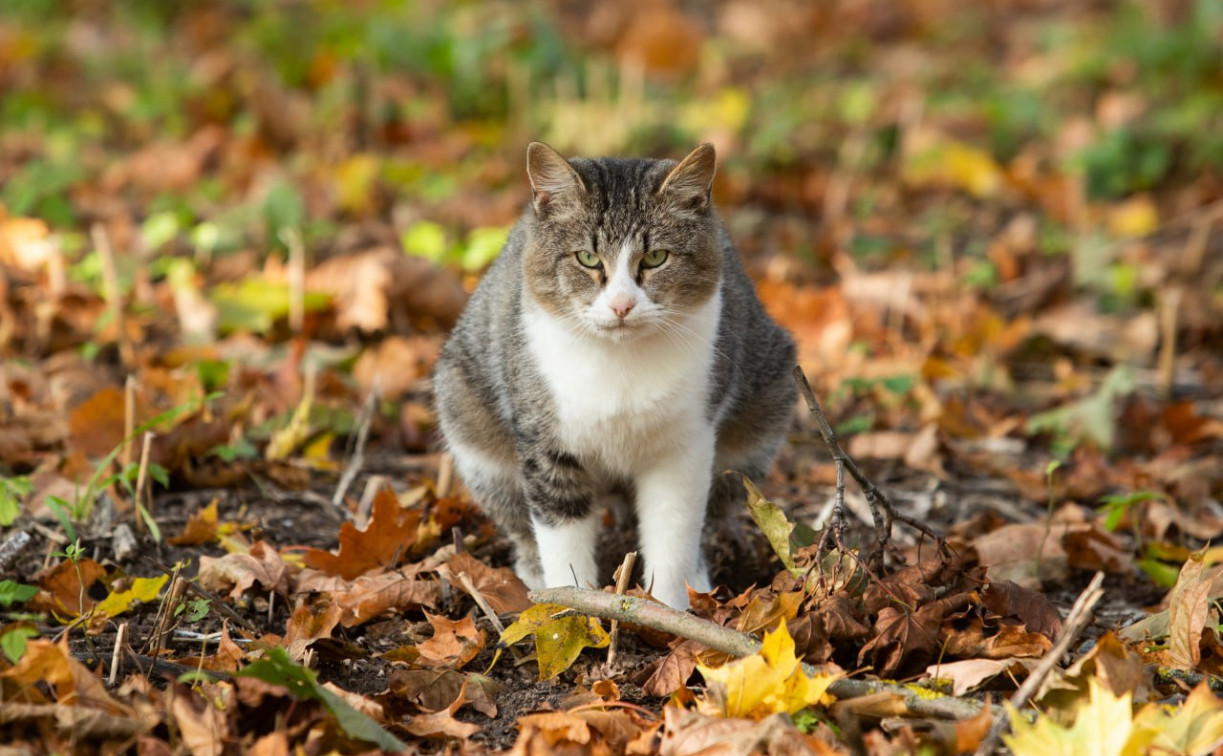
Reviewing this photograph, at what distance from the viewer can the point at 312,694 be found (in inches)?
93.4

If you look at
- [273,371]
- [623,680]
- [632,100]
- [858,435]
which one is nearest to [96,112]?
[632,100]

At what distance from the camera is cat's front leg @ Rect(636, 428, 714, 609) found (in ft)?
10.8

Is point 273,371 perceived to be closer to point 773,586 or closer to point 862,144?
point 773,586

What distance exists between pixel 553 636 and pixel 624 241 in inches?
40.6

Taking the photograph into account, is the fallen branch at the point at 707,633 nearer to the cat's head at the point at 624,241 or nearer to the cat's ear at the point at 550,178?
the cat's head at the point at 624,241

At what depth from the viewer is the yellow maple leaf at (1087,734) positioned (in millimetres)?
2154

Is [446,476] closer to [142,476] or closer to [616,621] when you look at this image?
[142,476]

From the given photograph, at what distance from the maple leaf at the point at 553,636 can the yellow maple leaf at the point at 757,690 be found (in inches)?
18.6

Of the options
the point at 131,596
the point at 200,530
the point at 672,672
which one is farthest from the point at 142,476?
the point at 672,672

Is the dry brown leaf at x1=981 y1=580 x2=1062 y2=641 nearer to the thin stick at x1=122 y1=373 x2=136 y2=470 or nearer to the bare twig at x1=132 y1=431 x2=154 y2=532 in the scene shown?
the bare twig at x1=132 y1=431 x2=154 y2=532

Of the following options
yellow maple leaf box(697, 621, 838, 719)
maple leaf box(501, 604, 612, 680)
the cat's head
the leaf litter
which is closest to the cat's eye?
the cat's head

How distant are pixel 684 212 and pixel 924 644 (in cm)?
127

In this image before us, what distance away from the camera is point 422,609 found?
318cm

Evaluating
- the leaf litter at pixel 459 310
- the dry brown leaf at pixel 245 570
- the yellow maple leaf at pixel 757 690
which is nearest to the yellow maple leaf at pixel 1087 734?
the leaf litter at pixel 459 310
